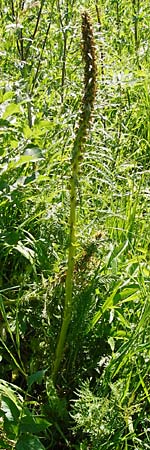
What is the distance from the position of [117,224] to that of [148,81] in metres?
0.89

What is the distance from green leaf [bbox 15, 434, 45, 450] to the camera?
5.77 feet

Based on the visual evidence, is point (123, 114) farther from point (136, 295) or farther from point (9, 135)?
point (136, 295)

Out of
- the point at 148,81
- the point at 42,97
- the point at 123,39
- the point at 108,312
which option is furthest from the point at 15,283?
the point at 123,39

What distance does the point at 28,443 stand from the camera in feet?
5.81

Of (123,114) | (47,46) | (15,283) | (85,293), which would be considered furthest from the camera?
(47,46)

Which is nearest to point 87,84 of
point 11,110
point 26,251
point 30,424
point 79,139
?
point 79,139

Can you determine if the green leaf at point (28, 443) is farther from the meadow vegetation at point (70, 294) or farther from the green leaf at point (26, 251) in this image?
the green leaf at point (26, 251)

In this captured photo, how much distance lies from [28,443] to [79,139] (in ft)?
2.28

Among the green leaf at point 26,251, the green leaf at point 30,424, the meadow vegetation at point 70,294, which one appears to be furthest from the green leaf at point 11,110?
the green leaf at point 30,424

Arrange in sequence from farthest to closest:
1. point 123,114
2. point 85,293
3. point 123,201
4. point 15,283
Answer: point 123,114 → point 123,201 → point 15,283 → point 85,293

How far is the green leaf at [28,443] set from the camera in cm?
176

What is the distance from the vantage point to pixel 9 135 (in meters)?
2.39

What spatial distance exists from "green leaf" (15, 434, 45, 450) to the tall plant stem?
11.4 inches

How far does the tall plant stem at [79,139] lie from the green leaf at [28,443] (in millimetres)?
290
